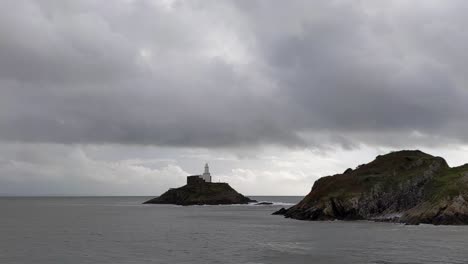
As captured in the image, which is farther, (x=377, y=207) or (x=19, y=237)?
(x=377, y=207)

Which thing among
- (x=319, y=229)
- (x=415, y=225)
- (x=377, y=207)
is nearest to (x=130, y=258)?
(x=319, y=229)

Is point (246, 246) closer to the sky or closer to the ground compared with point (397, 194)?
closer to the ground

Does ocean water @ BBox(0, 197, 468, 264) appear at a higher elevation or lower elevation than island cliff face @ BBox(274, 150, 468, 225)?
lower

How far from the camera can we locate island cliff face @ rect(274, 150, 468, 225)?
102 m

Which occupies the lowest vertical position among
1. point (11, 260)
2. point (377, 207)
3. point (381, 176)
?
point (11, 260)

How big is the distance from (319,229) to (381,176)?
38497 mm

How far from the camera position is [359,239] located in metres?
77.4

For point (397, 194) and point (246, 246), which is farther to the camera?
point (397, 194)

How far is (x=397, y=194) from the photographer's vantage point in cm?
12094

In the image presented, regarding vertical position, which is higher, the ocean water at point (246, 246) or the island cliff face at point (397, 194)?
the island cliff face at point (397, 194)

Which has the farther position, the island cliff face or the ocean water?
the island cliff face

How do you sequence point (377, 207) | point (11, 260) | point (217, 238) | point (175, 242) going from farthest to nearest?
point (377, 207), point (217, 238), point (175, 242), point (11, 260)

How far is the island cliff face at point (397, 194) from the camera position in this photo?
10225 cm

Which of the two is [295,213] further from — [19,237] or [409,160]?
[19,237]
